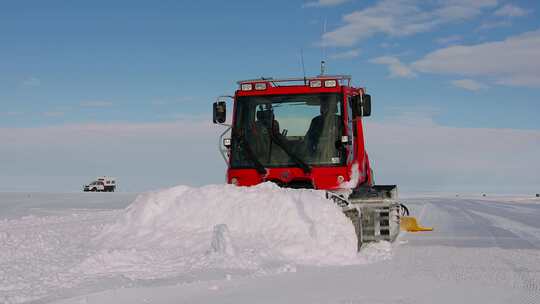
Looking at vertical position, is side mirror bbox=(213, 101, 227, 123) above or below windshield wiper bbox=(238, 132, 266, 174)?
above

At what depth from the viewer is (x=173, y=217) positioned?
826cm

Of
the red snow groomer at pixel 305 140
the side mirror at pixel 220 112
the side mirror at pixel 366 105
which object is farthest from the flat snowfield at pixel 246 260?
the side mirror at pixel 366 105

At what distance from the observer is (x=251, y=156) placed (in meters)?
9.60

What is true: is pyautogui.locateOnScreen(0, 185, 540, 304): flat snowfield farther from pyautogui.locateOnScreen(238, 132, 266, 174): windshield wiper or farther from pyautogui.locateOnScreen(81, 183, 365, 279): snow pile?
pyautogui.locateOnScreen(238, 132, 266, 174): windshield wiper

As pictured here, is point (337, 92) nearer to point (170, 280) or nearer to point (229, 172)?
point (229, 172)

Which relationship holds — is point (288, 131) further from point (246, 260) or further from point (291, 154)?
point (246, 260)

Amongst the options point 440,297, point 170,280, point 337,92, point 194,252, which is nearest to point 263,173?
point 337,92

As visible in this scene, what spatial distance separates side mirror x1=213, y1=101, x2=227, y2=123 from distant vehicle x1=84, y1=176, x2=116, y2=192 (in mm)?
50780

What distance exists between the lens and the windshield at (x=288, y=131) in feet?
30.8

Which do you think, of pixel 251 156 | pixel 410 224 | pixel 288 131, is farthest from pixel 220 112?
pixel 410 224

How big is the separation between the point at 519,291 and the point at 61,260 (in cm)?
488

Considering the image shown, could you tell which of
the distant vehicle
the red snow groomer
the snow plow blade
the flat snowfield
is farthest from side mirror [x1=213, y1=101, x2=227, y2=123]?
the distant vehicle

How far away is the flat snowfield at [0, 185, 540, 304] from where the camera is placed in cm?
518

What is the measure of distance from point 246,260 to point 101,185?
178 ft
